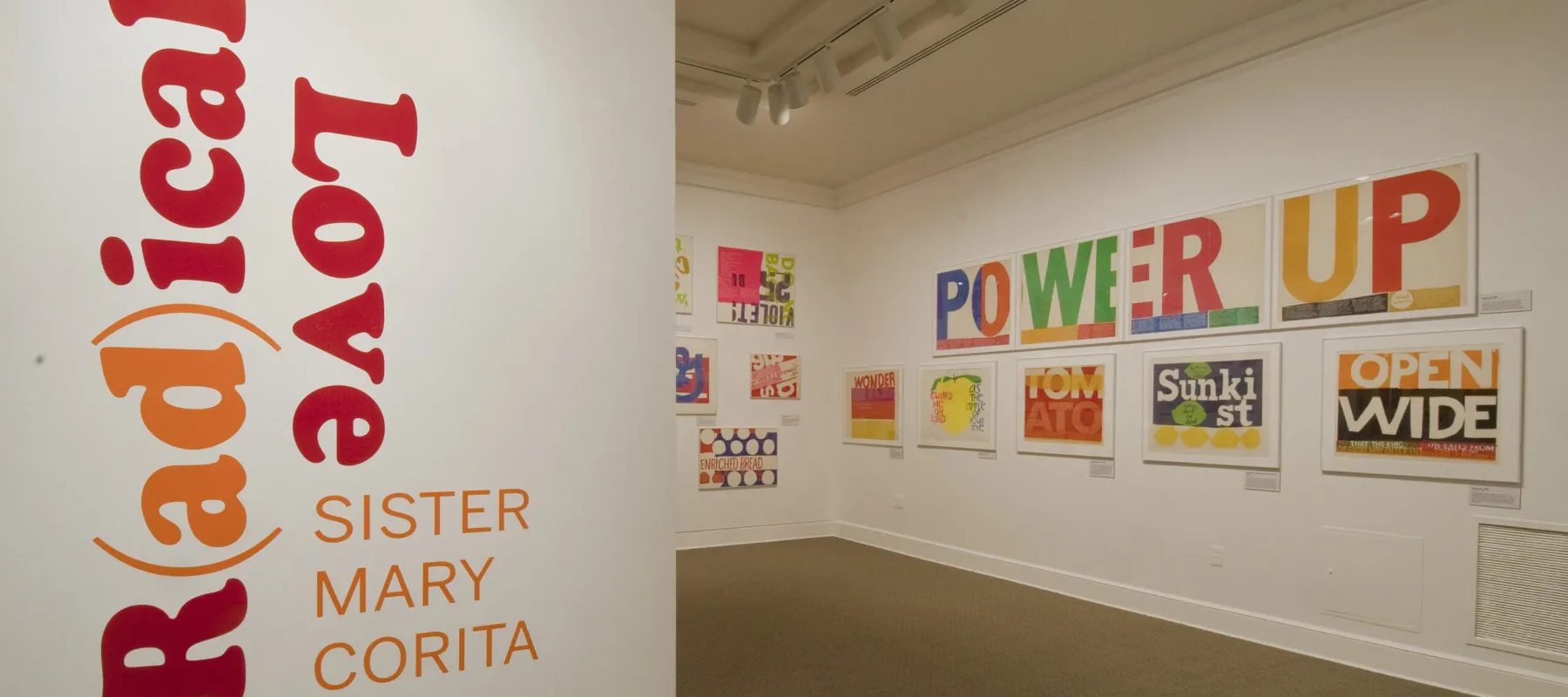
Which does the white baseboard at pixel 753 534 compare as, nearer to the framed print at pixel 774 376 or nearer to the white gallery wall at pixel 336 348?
the framed print at pixel 774 376

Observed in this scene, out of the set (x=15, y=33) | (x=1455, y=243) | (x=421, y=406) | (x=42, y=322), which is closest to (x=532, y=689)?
(x=421, y=406)

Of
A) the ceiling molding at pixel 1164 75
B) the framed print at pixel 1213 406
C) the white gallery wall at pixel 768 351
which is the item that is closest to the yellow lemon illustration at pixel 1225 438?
the framed print at pixel 1213 406

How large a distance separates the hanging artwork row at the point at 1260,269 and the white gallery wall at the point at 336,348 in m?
3.48

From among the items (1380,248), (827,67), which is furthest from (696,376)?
(1380,248)

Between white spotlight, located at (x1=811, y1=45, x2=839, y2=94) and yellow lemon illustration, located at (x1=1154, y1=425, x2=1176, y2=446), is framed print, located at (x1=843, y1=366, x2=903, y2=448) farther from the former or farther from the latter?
white spotlight, located at (x1=811, y1=45, x2=839, y2=94)

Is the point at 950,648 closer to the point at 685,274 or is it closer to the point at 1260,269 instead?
the point at 1260,269

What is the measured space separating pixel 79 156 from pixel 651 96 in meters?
1.29

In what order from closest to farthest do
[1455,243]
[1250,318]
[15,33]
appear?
[15,33]
[1455,243]
[1250,318]

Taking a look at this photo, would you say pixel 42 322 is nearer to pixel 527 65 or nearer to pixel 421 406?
pixel 421 406

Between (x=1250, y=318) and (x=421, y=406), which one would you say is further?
(x=1250, y=318)

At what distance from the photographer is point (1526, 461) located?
317 cm

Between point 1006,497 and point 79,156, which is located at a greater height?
point 79,156

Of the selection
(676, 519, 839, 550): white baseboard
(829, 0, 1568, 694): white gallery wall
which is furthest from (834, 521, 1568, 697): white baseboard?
(676, 519, 839, 550): white baseboard

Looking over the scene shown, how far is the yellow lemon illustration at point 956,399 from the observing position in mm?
5848
